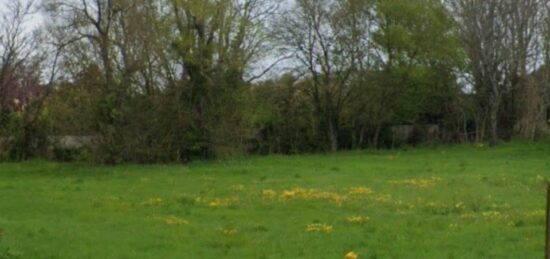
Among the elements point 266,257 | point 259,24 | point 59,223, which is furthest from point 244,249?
point 259,24

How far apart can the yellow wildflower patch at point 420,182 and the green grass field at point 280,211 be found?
0.26ft

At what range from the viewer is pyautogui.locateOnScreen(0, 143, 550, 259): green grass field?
1443cm

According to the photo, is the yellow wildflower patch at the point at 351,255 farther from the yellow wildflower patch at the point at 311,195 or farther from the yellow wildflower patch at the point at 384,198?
the yellow wildflower patch at the point at 384,198

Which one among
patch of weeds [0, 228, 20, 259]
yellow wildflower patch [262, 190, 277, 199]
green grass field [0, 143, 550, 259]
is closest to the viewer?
patch of weeds [0, 228, 20, 259]

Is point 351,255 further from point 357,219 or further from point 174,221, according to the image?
point 174,221

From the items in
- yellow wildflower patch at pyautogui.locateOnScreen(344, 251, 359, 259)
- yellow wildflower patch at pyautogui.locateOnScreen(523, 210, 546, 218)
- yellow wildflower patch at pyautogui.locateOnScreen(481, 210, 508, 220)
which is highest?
yellow wildflower patch at pyautogui.locateOnScreen(523, 210, 546, 218)

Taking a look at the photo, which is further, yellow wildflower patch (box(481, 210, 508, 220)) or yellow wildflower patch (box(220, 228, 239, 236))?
yellow wildflower patch (box(481, 210, 508, 220))

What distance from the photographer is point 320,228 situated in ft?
55.0

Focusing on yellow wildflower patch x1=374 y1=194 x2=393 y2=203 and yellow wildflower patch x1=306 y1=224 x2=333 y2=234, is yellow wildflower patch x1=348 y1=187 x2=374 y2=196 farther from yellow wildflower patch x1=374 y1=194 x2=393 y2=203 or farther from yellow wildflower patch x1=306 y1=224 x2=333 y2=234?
yellow wildflower patch x1=306 y1=224 x2=333 y2=234

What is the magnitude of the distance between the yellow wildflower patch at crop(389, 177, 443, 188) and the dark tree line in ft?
47.8

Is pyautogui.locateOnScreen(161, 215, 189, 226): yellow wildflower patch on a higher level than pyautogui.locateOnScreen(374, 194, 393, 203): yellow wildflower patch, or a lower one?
lower

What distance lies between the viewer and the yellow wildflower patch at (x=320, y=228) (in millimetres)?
16453

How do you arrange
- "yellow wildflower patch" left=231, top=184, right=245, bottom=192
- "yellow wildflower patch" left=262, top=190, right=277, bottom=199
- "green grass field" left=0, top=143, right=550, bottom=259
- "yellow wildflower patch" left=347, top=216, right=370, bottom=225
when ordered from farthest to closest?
"yellow wildflower patch" left=231, top=184, right=245, bottom=192 < "yellow wildflower patch" left=262, top=190, right=277, bottom=199 < "yellow wildflower patch" left=347, top=216, right=370, bottom=225 < "green grass field" left=0, top=143, right=550, bottom=259

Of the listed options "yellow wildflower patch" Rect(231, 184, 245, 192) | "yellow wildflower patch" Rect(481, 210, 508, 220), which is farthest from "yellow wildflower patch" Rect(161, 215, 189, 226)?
"yellow wildflower patch" Rect(231, 184, 245, 192)
